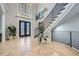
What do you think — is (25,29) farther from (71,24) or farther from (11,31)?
(71,24)

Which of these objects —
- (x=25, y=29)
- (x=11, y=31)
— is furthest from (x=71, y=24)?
(x=11, y=31)

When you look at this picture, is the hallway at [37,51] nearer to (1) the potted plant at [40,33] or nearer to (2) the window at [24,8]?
(1) the potted plant at [40,33]

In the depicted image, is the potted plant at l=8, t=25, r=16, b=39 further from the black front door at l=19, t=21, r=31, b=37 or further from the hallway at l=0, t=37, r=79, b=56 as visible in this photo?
the hallway at l=0, t=37, r=79, b=56

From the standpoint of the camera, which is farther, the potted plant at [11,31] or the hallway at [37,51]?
the potted plant at [11,31]

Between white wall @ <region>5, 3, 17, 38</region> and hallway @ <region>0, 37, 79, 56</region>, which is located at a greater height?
white wall @ <region>5, 3, 17, 38</region>

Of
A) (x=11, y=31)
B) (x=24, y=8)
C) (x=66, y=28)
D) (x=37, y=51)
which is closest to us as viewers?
(x=37, y=51)

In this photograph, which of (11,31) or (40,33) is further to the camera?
(11,31)

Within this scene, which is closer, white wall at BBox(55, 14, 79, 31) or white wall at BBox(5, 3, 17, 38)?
white wall at BBox(55, 14, 79, 31)

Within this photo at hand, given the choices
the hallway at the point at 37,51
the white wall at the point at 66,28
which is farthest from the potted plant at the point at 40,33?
the hallway at the point at 37,51

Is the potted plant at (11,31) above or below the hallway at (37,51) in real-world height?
above

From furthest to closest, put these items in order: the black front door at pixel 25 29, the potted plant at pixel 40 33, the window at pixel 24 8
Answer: the window at pixel 24 8
the black front door at pixel 25 29
the potted plant at pixel 40 33

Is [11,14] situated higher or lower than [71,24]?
higher

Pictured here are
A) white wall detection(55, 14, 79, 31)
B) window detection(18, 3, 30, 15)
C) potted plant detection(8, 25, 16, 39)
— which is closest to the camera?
white wall detection(55, 14, 79, 31)

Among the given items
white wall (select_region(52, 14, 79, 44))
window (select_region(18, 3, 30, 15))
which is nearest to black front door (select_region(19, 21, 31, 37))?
window (select_region(18, 3, 30, 15))
